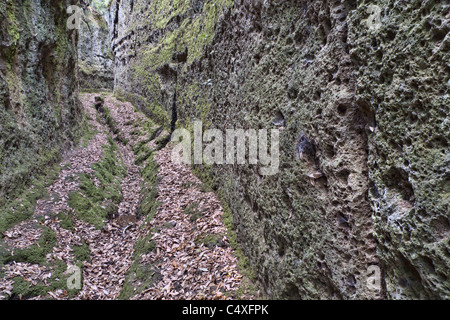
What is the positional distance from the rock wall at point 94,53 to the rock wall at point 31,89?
48.5 feet

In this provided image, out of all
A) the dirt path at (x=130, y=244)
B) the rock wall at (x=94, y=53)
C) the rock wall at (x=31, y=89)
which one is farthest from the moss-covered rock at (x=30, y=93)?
the rock wall at (x=94, y=53)

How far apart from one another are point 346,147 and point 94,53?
97.0ft

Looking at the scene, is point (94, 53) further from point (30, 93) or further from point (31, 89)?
point (30, 93)

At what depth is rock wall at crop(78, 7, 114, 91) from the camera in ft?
80.4

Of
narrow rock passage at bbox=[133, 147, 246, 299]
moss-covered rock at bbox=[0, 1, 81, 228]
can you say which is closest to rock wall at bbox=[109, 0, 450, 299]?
narrow rock passage at bbox=[133, 147, 246, 299]

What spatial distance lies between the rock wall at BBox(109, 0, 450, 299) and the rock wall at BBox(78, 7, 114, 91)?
23177 millimetres

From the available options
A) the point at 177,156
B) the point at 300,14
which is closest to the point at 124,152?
the point at 177,156

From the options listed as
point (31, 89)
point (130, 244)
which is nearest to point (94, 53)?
Answer: point (31, 89)

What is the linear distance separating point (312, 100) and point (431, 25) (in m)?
1.49

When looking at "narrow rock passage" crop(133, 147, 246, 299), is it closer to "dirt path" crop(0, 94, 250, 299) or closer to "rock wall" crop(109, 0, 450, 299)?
"dirt path" crop(0, 94, 250, 299)

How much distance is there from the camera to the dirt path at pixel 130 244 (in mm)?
4766

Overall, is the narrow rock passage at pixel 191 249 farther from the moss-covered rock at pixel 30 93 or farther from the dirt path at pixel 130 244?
the moss-covered rock at pixel 30 93

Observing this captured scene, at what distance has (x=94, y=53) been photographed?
26.0 m

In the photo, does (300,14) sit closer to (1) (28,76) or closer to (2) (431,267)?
(2) (431,267)
